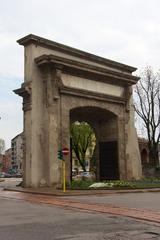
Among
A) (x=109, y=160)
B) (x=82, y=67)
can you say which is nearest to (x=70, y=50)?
(x=82, y=67)

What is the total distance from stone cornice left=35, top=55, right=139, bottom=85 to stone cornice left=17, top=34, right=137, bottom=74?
1351mm

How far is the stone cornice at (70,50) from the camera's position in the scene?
106ft

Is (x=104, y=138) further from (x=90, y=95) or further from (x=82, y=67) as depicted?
(x=82, y=67)

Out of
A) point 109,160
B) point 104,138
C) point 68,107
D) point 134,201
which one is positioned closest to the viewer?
point 134,201

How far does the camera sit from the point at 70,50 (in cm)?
3450

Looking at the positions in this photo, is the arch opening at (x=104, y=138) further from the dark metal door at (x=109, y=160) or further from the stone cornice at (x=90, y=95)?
the stone cornice at (x=90, y=95)

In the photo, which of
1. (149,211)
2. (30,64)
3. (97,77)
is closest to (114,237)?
(149,211)

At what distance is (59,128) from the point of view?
31891 mm

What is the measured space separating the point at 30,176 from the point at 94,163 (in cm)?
990

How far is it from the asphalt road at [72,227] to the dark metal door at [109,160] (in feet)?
76.1

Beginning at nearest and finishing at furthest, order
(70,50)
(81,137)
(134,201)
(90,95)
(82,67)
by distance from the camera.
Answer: (134,201) → (82,67) → (70,50) → (90,95) → (81,137)

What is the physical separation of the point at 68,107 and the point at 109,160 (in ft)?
23.6

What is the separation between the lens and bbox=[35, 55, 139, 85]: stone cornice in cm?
3156

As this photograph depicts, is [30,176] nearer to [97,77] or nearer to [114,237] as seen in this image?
[97,77]
